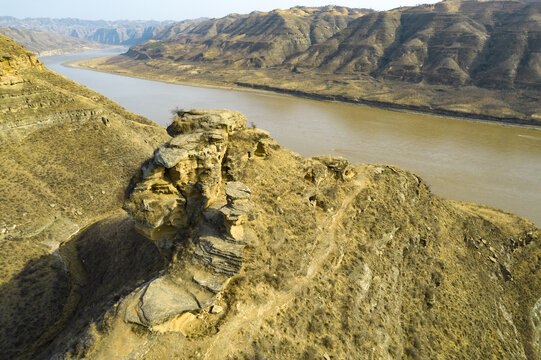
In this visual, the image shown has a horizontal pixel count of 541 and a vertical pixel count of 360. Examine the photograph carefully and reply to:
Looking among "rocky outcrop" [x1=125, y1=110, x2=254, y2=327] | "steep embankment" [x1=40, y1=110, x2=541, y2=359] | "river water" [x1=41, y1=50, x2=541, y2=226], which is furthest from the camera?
"river water" [x1=41, y1=50, x2=541, y2=226]

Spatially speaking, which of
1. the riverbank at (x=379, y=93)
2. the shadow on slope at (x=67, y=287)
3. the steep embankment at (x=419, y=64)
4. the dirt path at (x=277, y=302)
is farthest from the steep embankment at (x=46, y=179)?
the steep embankment at (x=419, y=64)

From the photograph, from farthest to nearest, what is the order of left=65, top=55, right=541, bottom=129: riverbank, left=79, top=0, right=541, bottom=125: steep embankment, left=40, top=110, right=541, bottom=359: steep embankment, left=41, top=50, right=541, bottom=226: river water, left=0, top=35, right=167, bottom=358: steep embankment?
1. left=79, top=0, right=541, bottom=125: steep embankment
2. left=65, top=55, right=541, bottom=129: riverbank
3. left=41, top=50, right=541, bottom=226: river water
4. left=0, top=35, right=167, bottom=358: steep embankment
5. left=40, top=110, right=541, bottom=359: steep embankment

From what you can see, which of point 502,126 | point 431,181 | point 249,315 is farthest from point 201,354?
point 502,126

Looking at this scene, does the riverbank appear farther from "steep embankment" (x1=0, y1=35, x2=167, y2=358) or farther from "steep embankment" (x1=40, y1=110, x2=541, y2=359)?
"steep embankment" (x1=0, y1=35, x2=167, y2=358)

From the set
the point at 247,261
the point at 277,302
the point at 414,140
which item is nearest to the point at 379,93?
the point at 414,140

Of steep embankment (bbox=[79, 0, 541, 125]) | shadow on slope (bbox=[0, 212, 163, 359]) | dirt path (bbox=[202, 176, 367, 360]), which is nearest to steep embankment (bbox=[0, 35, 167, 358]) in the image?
shadow on slope (bbox=[0, 212, 163, 359])

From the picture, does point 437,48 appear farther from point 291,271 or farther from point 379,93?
point 291,271

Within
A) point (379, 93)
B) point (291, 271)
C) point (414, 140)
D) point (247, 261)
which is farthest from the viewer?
point (379, 93)
